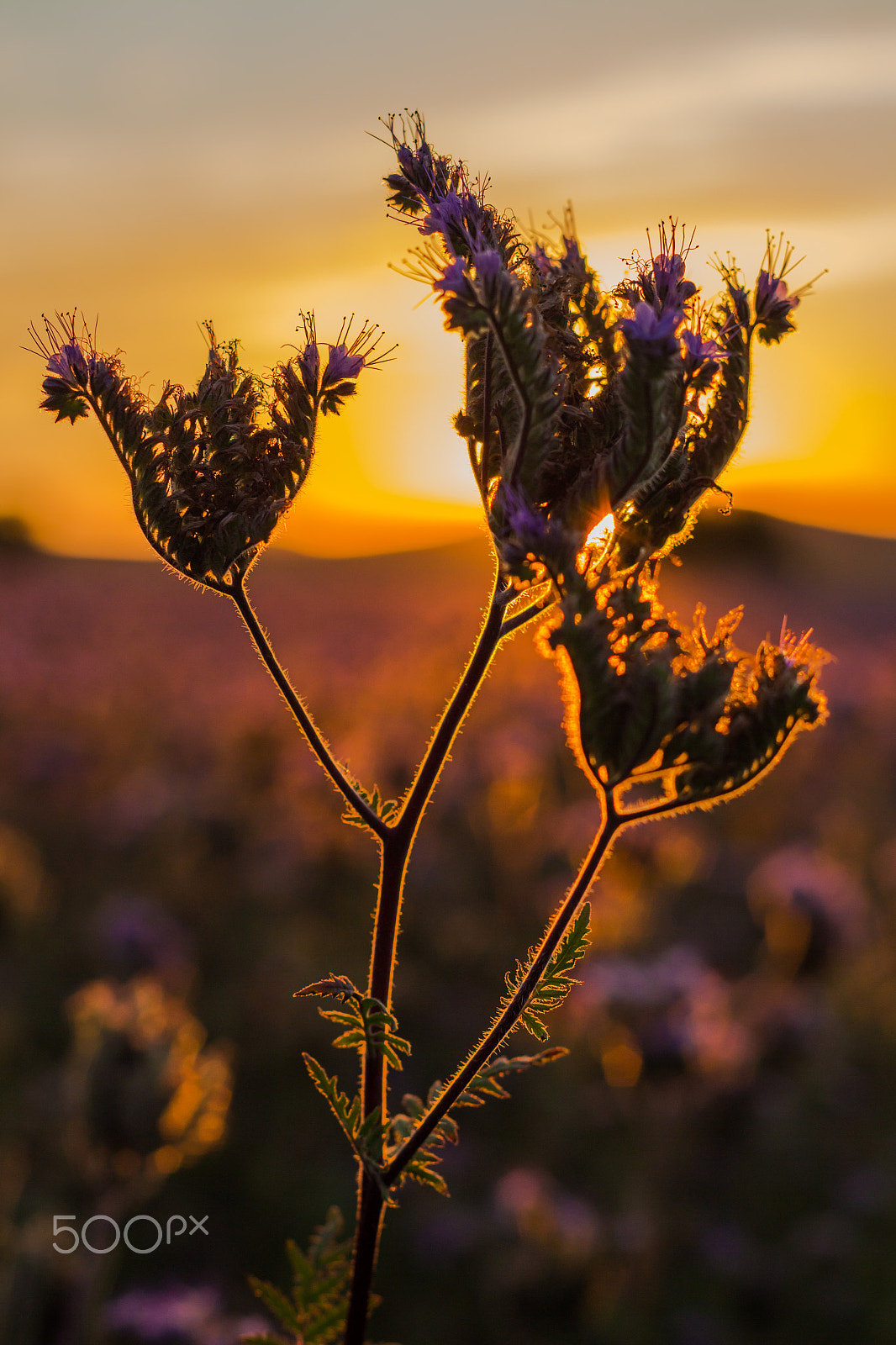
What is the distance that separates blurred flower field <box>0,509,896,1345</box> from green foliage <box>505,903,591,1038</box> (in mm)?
2942

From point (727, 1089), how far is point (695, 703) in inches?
209

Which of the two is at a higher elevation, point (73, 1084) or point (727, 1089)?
point (73, 1084)

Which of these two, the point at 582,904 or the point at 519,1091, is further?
the point at 519,1091

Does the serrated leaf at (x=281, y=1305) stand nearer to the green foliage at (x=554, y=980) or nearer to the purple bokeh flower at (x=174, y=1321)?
the green foliage at (x=554, y=980)

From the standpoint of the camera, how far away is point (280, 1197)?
23.6ft

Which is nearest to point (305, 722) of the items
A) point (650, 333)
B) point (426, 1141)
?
point (426, 1141)

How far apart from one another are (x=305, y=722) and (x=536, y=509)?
70 cm

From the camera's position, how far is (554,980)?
214cm

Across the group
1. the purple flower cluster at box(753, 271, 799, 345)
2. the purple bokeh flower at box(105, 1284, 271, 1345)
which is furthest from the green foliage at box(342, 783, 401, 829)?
the purple bokeh flower at box(105, 1284, 271, 1345)

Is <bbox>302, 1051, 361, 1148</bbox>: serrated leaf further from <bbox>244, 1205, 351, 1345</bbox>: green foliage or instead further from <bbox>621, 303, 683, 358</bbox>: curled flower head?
<bbox>621, 303, 683, 358</bbox>: curled flower head

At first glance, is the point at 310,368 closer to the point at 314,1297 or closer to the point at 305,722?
the point at 305,722

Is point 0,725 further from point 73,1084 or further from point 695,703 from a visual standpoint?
point 695,703

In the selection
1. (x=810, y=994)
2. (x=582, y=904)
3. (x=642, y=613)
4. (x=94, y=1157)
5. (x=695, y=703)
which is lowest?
(x=810, y=994)

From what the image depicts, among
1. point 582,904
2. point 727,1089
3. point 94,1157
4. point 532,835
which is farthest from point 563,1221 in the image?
point 532,835
